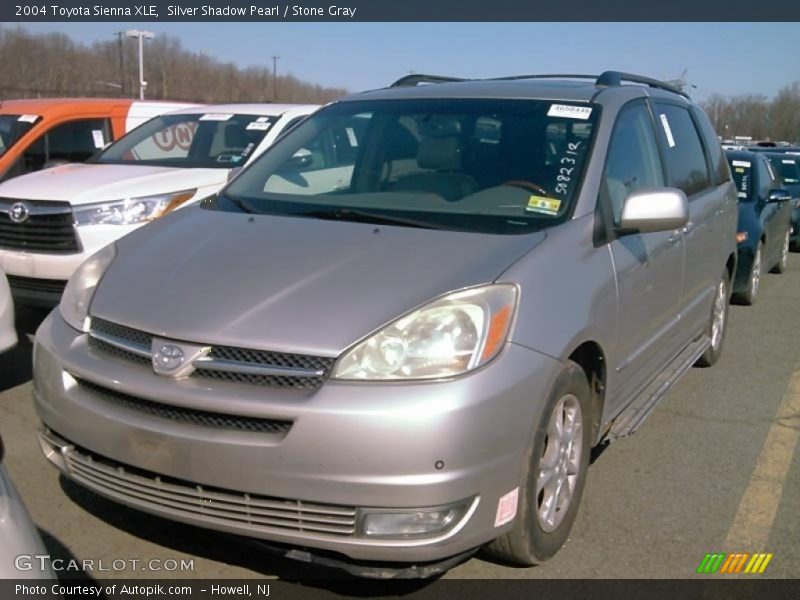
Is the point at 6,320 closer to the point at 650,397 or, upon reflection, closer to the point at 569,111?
the point at 569,111

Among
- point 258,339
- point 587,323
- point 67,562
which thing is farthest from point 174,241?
point 587,323

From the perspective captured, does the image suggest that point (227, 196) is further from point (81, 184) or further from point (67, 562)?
point (81, 184)

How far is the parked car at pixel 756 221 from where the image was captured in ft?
25.7

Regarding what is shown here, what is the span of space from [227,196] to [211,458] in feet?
5.74

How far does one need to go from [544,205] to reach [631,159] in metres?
0.84

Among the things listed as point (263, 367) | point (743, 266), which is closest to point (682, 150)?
point (263, 367)

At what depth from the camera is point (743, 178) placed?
8.75m

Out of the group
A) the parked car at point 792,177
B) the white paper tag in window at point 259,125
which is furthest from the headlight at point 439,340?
the parked car at point 792,177

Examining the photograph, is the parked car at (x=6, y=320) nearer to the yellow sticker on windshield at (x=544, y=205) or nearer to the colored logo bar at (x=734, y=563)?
the yellow sticker on windshield at (x=544, y=205)

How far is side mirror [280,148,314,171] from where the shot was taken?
418 cm

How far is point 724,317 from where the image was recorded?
604cm

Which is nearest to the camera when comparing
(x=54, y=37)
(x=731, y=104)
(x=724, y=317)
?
(x=724, y=317)

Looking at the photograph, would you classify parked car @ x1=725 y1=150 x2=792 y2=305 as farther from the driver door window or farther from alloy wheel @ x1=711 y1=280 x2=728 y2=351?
the driver door window

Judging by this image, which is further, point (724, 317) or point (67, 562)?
point (724, 317)
